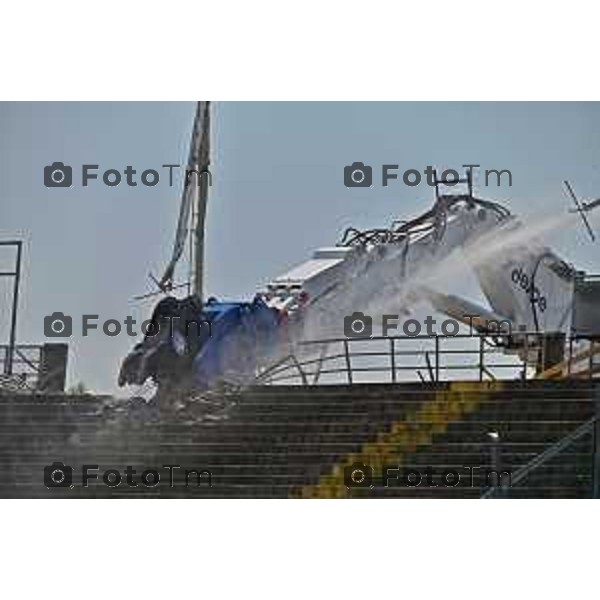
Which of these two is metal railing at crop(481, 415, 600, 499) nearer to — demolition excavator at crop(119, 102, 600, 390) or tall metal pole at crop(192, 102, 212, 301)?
demolition excavator at crop(119, 102, 600, 390)

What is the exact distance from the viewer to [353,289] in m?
Result: 5.06

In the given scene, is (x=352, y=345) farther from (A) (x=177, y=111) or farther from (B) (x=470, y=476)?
(A) (x=177, y=111)

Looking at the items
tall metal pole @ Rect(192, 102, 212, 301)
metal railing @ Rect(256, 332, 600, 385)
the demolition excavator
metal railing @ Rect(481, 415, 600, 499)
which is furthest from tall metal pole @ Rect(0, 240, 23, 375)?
metal railing @ Rect(481, 415, 600, 499)

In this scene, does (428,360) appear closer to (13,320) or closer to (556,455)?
(556,455)

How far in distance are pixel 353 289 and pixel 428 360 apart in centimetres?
49

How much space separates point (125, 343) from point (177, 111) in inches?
44.1

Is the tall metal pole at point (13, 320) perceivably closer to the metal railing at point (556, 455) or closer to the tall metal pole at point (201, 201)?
the tall metal pole at point (201, 201)

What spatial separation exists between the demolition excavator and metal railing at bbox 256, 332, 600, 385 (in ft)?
0.20

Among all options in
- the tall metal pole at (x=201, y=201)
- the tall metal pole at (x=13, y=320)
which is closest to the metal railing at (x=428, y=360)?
the tall metal pole at (x=201, y=201)

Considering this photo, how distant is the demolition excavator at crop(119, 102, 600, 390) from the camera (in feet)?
16.5

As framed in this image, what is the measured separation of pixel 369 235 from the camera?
16.5 ft
